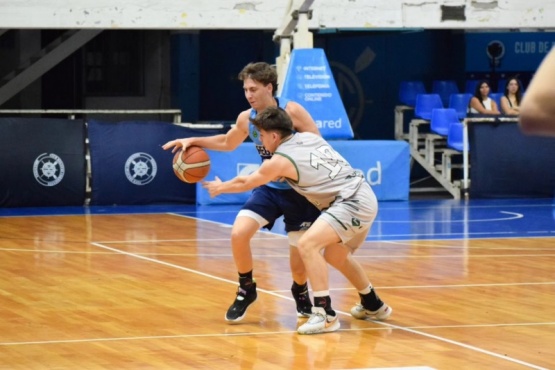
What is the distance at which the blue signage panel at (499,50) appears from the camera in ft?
80.8

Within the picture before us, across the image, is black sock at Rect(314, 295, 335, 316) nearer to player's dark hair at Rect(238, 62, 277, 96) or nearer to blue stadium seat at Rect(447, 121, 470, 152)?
player's dark hair at Rect(238, 62, 277, 96)

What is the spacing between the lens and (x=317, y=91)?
59.4ft

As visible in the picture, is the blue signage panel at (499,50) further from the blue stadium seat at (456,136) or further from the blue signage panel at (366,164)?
the blue signage panel at (366,164)

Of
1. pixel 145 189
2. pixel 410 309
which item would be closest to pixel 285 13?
pixel 145 189

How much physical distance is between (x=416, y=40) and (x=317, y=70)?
7425mm

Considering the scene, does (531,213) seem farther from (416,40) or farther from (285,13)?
(416,40)

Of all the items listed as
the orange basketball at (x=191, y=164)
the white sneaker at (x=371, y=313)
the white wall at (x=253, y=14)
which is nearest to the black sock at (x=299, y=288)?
the white sneaker at (x=371, y=313)

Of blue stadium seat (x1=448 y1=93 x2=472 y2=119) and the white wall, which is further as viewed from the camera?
blue stadium seat (x1=448 y1=93 x2=472 y2=119)

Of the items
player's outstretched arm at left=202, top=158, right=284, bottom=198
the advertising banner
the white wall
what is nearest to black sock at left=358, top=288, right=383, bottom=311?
player's outstretched arm at left=202, top=158, right=284, bottom=198

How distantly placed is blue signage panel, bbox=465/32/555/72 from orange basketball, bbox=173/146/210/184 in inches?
702

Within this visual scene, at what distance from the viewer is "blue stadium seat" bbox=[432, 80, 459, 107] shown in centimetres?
2323

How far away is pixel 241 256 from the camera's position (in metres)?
7.49

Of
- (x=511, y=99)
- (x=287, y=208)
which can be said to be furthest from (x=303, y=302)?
(x=511, y=99)

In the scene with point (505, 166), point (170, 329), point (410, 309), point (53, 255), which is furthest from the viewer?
point (505, 166)
